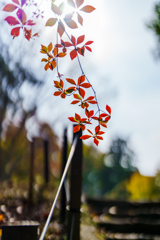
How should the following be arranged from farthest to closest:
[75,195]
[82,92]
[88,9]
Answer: [75,195]
[82,92]
[88,9]

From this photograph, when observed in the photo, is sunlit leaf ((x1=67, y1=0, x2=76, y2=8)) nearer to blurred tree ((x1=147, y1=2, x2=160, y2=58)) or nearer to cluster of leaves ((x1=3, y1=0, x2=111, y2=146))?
cluster of leaves ((x1=3, y1=0, x2=111, y2=146))

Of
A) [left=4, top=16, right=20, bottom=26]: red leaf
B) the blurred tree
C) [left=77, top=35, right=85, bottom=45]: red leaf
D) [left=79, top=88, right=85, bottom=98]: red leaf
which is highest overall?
the blurred tree

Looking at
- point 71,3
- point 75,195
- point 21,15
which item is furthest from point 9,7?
point 75,195

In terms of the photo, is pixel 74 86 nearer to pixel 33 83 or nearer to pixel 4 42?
pixel 4 42

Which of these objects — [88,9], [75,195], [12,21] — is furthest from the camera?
[75,195]

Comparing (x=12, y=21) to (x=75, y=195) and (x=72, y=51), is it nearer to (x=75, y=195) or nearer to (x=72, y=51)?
(x=72, y=51)

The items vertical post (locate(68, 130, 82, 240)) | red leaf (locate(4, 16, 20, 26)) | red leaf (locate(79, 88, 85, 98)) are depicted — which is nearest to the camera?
red leaf (locate(4, 16, 20, 26))

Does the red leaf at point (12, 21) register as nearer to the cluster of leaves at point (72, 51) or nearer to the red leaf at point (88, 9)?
the cluster of leaves at point (72, 51)

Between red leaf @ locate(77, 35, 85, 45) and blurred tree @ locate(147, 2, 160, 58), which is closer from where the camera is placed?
red leaf @ locate(77, 35, 85, 45)

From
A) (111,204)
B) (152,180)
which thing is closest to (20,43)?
(111,204)

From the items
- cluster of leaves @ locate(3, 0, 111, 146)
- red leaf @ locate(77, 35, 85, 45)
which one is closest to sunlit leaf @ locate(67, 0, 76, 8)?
cluster of leaves @ locate(3, 0, 111, 146)
